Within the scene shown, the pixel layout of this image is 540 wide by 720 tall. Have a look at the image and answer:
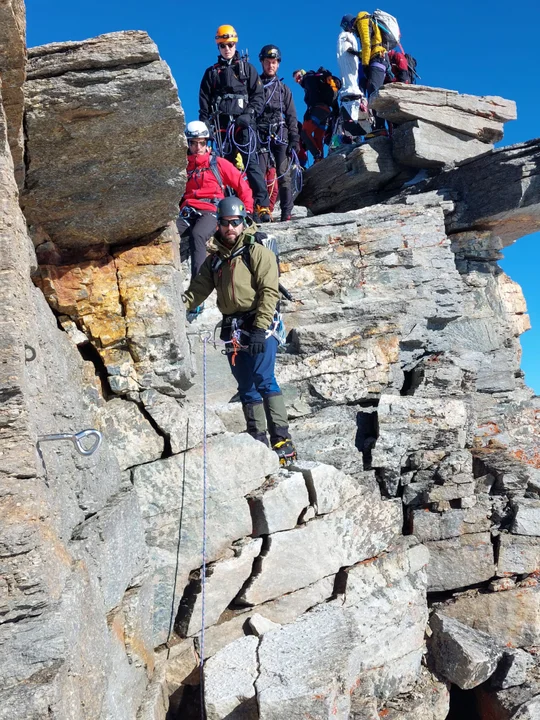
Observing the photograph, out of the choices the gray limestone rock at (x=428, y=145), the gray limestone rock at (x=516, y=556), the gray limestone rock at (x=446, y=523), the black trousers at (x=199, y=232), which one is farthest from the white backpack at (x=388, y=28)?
the gray limestone rock at (x=516, y=556)

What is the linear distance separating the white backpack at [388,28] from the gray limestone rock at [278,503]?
12.0m

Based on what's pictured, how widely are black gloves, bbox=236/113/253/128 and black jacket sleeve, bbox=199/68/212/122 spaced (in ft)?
1.91

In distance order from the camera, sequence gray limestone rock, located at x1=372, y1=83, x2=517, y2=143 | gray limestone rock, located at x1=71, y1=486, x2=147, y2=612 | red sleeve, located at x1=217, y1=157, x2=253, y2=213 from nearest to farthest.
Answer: gray limestone rock, located at x1=71, y1=486, x2=147, y2=612 → red sleeve, located at x1=217, y1=157, x2=253, y2=213 → gray limestone rock, located at x1=372, y1=83, x2=517, y2=143

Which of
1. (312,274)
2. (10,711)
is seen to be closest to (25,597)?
(10,711)

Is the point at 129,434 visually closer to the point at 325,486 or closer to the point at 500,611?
the point at 325,486

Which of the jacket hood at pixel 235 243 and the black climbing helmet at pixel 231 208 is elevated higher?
the black climbing helmet at pixel 231 208

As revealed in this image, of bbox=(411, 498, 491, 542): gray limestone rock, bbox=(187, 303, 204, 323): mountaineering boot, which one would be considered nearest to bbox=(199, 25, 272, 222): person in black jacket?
bbox=(187, 303, 204, 323): mountaineering boot

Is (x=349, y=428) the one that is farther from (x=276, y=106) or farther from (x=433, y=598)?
(x=276, y=106)

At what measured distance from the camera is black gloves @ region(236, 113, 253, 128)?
42.3ft

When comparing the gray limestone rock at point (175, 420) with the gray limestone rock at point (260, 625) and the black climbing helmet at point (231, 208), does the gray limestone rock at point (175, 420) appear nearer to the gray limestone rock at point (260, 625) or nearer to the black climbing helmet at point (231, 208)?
the gray limestone rock at point (260, 625)

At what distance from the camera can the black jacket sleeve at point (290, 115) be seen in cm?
1377

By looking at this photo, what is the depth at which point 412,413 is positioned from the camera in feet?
32.7

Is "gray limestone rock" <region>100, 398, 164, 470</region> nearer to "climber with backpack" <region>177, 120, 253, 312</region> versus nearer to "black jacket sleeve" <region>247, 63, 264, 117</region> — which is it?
"climber with backpack" <region>177, 120, 253, 312</region>

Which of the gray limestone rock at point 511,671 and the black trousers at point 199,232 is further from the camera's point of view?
the black trousers at point 199,232
